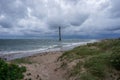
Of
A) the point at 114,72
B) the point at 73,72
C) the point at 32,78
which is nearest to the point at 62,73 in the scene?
the point at 73,72

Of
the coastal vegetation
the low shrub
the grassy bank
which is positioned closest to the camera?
the coastal vegetation

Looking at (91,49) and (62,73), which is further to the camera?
(91,49)

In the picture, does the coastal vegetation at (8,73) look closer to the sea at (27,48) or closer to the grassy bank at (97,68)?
the grassy bank at (97,68)

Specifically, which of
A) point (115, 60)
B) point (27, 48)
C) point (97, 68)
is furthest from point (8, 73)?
point (27, 48)

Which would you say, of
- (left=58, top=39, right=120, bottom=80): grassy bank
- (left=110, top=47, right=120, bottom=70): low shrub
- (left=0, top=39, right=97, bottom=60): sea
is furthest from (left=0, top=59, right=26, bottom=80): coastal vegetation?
(left=0, top=39, right=97, bottom=60): sea

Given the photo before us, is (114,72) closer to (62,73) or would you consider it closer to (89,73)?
(89,73)

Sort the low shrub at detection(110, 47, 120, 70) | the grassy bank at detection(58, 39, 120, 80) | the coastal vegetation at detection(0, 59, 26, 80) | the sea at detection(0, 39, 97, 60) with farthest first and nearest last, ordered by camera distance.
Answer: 1. the sea at detection(0, 39, 97, 60)
2. the low shrub at detection(110, 47, 120, 70)
3. the grassy bank at detection(58, 39, 120, 80)
4. the coastal vegetation at detection(0, 59, 26, 80)

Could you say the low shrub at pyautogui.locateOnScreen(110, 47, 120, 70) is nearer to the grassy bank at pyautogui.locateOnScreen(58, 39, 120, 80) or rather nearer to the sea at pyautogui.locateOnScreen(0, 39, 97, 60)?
the grassy bank at pyautogui.locateOnScreen(58, 39, 120, 80)

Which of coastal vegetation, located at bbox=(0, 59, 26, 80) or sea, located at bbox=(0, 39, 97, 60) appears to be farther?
sea, located at bbox=(0, 39, 97, 60)

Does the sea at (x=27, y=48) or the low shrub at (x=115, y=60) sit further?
the sea at (x=27, y=48)

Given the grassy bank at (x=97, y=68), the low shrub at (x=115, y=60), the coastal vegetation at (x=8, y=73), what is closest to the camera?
the coastal vegetation at (x=8, y=73)

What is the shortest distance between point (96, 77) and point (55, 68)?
4978mm

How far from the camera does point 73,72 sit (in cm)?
1393

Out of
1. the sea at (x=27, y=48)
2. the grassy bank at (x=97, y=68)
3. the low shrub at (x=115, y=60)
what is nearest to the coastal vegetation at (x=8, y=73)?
the grassy bank at (x=97, y=68)
